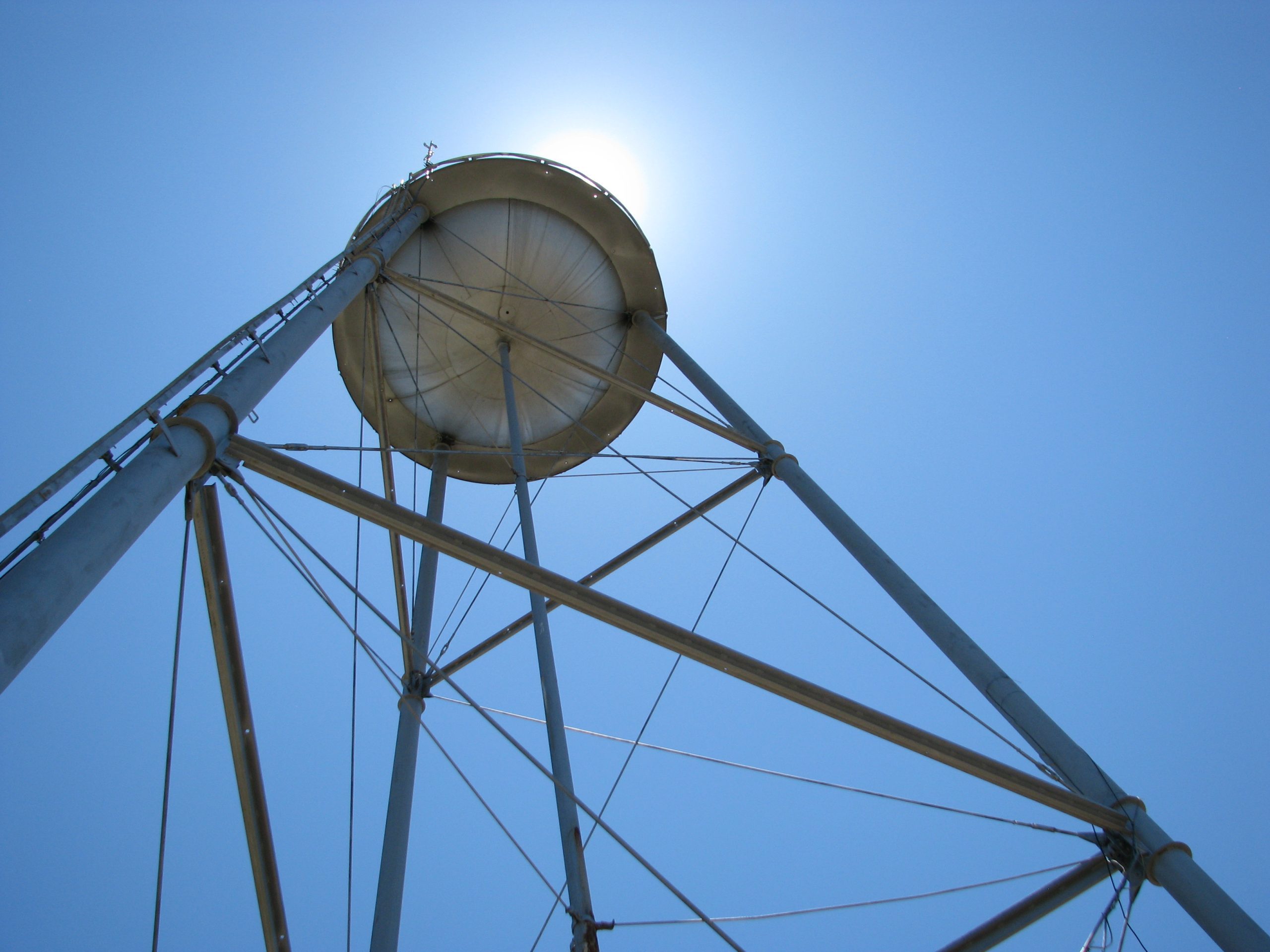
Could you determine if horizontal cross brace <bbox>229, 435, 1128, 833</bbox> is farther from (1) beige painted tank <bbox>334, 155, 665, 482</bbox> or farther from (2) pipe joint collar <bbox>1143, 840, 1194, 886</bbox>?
(1) beige painted tank <bbox>334, 155, 665, 482</bbox>

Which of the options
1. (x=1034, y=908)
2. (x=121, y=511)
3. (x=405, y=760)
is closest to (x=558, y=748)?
(x=405, y=760)

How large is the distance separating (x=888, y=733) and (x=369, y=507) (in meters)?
3.43

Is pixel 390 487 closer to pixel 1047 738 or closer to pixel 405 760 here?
pixel 405 760

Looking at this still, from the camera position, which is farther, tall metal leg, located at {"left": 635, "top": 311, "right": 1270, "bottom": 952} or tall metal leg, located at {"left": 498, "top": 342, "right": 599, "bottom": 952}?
tall metal leg, located at {"left": 498, "top": 342, "right": 599, "bottom": 952}

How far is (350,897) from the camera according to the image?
688 cm

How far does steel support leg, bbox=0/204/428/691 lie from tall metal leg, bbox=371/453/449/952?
160 centimetres

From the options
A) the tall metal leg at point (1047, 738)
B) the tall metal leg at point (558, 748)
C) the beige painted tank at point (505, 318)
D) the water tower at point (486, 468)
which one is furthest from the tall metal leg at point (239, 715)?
the beige painted tank at point (505, 318)

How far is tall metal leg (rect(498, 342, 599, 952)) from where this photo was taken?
5863 mm

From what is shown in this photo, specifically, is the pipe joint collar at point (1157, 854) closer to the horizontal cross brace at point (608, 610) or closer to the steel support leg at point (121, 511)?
the horizontal cross brace at point (608, 610)

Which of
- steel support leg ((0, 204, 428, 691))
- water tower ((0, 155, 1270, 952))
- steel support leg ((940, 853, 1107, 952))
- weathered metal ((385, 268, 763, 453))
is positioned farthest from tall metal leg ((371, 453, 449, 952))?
steel support leg ((940, 853, 1107, 952))

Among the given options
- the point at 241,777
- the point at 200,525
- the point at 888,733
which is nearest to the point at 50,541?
the point at 200,525

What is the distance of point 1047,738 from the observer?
5004 millimetres

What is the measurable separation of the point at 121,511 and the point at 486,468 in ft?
30.6

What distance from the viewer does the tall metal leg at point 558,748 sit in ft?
19.2
